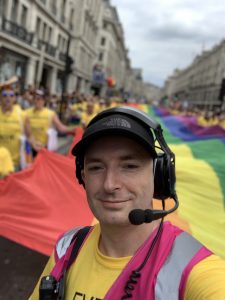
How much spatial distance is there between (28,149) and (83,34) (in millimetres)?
47641

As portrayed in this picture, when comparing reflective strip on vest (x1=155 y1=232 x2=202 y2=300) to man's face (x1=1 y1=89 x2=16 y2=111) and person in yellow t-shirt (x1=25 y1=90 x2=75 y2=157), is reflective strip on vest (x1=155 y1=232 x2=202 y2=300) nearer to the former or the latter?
man's face (x1=1 y1=89 x2=16 y2=111)

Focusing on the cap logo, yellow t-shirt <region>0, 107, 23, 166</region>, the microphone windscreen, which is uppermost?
the cap logo

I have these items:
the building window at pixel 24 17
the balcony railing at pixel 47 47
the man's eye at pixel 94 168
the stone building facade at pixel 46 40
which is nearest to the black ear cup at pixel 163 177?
the man's eye at pixel 94 168

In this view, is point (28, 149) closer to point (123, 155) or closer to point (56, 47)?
point (123, 155)

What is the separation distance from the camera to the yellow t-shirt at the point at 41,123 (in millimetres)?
7322

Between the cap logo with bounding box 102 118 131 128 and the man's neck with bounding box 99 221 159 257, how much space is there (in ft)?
1.13

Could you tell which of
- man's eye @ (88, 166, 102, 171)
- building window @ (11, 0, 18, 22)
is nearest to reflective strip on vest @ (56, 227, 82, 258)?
man's eye @ (88, 166, 102, 171)

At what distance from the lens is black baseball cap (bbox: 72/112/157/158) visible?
1.39 m

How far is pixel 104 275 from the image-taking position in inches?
55.8

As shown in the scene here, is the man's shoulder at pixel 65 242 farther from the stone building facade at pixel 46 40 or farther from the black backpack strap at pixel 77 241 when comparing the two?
the stone building facade at pixel 46 40

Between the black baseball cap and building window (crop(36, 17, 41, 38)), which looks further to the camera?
building window (crop(36, 17, 41, 38))

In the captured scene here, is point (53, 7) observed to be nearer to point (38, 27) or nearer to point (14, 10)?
point (38, 27)

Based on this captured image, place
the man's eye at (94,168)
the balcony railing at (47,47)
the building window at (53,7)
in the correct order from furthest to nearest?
the building window at (53,7) → the balcony railing at (47,47) → the man's eye at (94,168)

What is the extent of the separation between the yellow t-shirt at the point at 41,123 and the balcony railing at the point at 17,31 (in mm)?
19730
